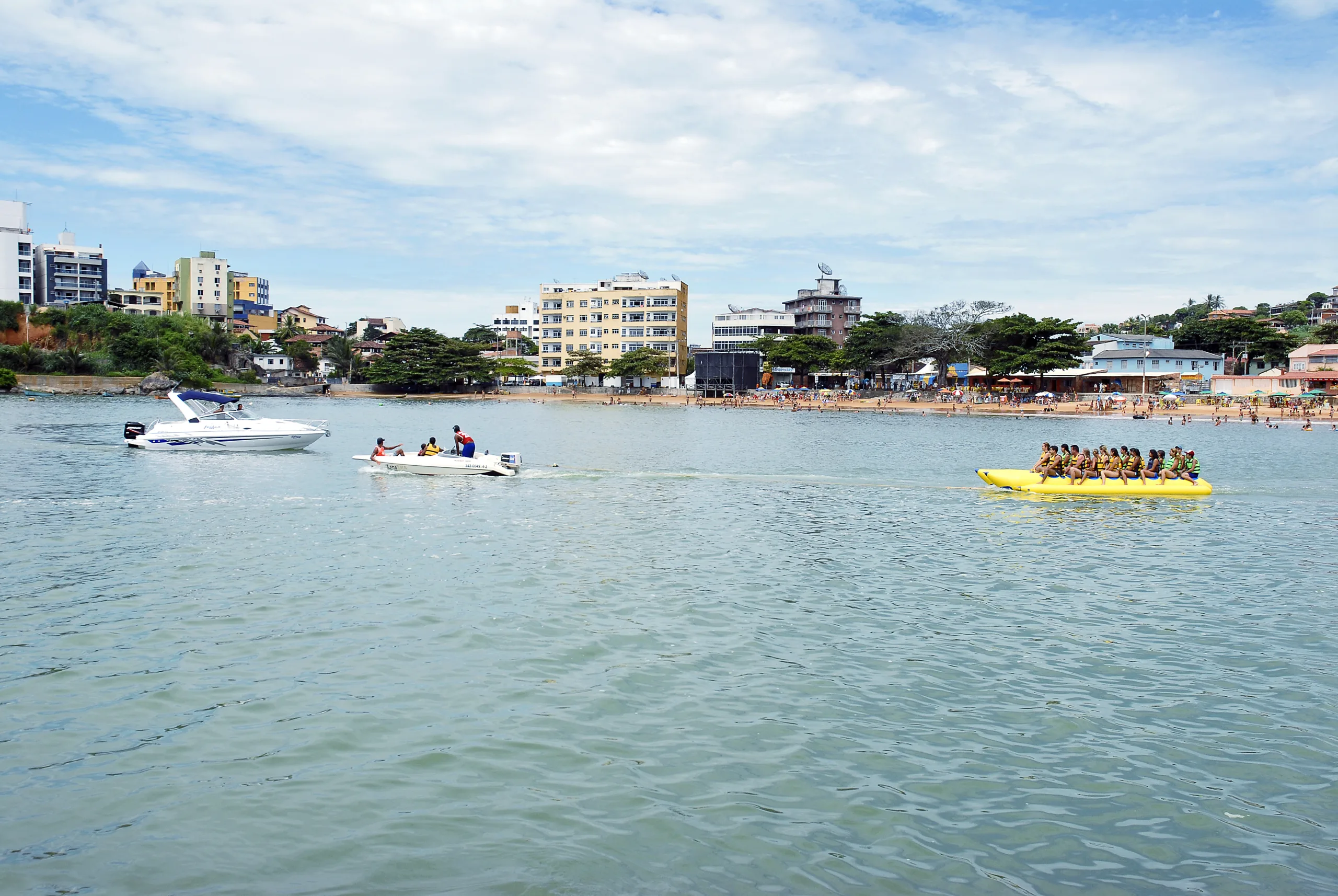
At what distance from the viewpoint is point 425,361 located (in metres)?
121

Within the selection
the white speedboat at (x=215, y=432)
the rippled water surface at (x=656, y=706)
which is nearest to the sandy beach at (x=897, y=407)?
the white speedboat at (x=215, y=432)

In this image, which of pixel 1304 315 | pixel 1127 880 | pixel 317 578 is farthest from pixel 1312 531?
pixel 1304 315

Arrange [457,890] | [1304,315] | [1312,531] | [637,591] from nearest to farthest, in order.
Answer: [457,890]
[637,591]
[1312,531]
[1304,315]

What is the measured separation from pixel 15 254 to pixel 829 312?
11256 centimetres

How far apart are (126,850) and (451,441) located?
45.4 metres

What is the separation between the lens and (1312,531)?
25375 mm

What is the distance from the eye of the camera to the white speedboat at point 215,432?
4047 centimetres

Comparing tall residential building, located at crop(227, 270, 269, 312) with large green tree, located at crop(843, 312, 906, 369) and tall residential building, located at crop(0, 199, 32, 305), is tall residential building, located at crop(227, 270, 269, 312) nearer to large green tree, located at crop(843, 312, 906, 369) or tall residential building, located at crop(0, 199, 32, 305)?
tall residential building, located at crop(0, 199, 32, 305)

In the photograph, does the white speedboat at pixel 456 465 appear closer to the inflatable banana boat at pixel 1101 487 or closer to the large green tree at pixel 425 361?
the inflatable banana boat at pixel 1101 487

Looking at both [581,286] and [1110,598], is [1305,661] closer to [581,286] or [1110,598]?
[1110,598]

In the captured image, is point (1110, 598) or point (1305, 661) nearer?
point (1305, 661)

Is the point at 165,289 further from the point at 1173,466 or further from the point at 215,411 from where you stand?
the point at 1173,466

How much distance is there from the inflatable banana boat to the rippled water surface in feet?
19.5

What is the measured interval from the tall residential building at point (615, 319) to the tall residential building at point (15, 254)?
226 feet
